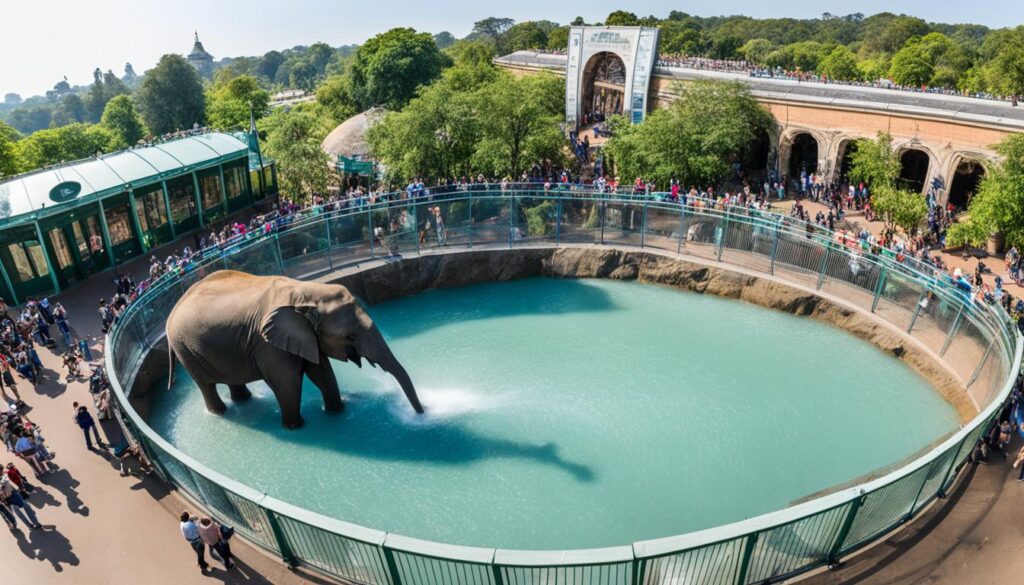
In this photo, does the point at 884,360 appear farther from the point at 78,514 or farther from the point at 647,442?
the point at 78,514

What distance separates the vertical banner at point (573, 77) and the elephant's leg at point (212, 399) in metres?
37.4

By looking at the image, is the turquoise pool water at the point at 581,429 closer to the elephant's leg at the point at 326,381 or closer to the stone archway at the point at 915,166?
the elephant's leg at the point at 326,381

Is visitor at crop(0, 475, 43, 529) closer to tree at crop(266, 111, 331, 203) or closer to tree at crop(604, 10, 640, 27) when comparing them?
tree at crop(266, 111, 331, 203)

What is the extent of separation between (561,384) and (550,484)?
4204 millimetres

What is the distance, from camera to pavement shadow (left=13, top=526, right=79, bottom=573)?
36.1 ft

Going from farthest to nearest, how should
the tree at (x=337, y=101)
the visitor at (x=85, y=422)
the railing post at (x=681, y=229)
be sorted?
1. the tree at (x=337, y=101)
2. the railing post at (x=681, y=229)
3. the visitor at (x=85, y=422)

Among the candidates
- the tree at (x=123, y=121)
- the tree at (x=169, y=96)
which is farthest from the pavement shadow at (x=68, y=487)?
the tree at (x=123, y=121)

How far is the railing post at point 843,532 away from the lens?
9.38 meters

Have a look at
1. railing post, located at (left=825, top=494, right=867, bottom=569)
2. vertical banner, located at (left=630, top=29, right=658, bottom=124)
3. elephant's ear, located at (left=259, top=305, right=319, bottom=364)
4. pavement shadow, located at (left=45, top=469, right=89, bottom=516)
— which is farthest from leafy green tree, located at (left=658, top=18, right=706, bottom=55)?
pavement shadow, located at (left=45, top=469, right=89, bottom=516)

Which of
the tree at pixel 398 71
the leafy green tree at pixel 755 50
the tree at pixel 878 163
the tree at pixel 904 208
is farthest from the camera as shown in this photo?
the leafy green tree at pixel 755 50

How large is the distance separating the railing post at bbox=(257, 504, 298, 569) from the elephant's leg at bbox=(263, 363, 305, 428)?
5259mm

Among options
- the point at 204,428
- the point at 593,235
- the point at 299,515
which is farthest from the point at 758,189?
the point at 299,515

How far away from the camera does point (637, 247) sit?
81.8ft

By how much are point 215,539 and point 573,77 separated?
1751 inches
